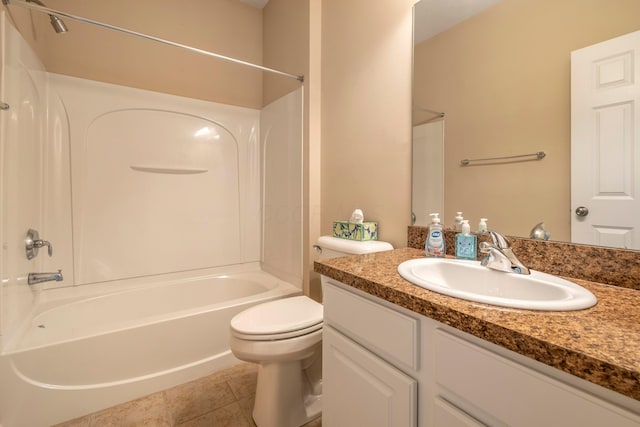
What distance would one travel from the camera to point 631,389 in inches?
14.9

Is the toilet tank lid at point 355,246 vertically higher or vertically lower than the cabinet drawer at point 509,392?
higher

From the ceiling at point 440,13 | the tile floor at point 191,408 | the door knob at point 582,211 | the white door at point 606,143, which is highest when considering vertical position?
the ceiling at point 440,13

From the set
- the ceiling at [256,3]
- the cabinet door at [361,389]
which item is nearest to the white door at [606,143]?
the cabinet door at [361,389]

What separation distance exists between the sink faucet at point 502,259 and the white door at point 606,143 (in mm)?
205

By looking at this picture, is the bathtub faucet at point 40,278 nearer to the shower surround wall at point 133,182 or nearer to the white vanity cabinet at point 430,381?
the shower surround wall at point 133,182

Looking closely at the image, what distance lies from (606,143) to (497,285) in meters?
0.51

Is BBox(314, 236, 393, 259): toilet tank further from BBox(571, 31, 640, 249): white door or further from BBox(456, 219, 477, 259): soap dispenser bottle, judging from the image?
BBox(571, 31, 640, 249): white door

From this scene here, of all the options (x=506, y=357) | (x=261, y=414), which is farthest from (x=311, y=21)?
(x=261, y=414)

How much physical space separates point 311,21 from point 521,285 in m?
2.02

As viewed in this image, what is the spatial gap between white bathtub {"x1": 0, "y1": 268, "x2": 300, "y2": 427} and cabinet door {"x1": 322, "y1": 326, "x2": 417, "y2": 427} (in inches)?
39.6

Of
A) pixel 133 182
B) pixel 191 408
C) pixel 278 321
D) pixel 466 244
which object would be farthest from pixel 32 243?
pixel 466 244

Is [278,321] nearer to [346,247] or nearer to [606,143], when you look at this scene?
[346,247]

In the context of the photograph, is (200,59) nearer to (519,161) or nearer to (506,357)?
(519,161)

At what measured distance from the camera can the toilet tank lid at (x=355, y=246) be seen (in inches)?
55.1
